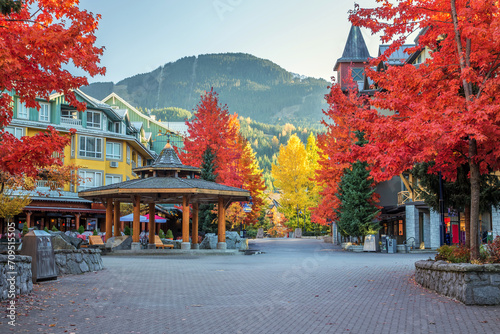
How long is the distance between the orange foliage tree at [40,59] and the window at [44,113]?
36.7 m

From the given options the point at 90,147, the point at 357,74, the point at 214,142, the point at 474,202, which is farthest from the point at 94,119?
the point at 474,202

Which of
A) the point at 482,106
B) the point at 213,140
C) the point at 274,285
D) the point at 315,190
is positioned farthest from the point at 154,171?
the point at 315,190

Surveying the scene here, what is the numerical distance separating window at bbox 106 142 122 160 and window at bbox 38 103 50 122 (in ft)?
19.9

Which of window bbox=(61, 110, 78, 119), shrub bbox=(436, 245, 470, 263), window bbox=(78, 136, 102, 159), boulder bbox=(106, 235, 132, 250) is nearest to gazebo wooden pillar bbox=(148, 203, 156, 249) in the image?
boulder bbox=(106, 235, 132, 250)

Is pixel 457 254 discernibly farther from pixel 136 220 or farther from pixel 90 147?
pixel 90 147

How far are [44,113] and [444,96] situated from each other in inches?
1611

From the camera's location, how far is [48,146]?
12.0 metres

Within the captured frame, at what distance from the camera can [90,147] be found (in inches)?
1987

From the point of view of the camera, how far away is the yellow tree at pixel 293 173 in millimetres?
66500

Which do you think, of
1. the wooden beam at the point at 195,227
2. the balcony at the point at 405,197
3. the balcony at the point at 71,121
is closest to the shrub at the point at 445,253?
the wooden beam at the point at 195,227

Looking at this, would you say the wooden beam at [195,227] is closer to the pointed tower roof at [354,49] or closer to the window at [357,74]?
the window at [357,74]

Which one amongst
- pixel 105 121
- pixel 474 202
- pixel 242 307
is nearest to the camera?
pixel 242 307

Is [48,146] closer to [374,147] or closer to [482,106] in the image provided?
[374,147]

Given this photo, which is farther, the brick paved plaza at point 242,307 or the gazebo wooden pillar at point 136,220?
the gazebo wooden pillar at point 136,220
